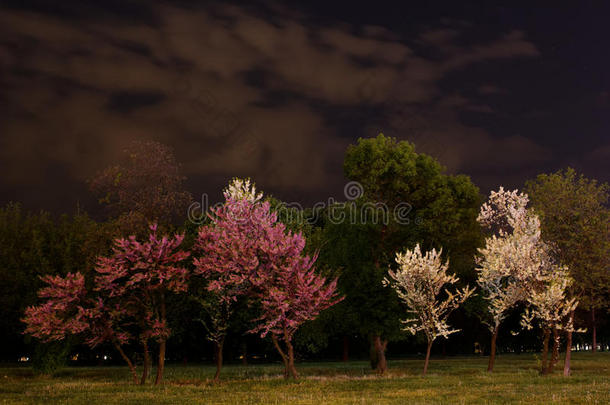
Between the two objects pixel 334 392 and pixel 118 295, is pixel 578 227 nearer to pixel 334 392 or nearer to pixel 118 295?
pixel 334 392

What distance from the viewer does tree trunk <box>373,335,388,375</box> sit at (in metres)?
43.1

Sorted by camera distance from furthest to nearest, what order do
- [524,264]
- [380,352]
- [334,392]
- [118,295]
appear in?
[380,352] < [524,264] < [118,295] < [334,392]

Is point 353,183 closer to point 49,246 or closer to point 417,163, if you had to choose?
point 417,163

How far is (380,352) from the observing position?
43.9m

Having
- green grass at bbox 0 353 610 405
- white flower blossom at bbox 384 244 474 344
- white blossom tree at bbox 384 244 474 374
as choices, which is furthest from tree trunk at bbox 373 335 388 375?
green grass at bbox 0 353 610 405

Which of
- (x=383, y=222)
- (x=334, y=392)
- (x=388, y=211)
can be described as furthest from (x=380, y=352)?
(x=334, y=392)

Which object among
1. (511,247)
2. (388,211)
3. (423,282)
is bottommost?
(423,282)

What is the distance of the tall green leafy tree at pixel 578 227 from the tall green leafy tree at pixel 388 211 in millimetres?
7186

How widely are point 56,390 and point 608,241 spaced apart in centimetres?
3512

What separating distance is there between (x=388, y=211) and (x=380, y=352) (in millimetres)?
10825

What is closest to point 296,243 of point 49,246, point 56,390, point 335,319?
point 56,390

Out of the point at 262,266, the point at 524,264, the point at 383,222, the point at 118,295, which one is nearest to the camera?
the point at 118,295

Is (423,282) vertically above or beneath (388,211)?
beneath

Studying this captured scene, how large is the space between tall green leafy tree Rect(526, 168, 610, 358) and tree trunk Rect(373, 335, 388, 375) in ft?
47.4
